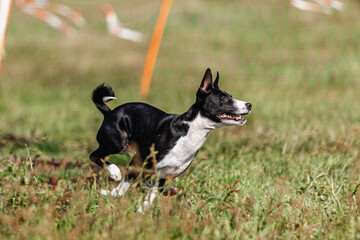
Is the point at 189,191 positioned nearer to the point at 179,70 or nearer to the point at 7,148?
the point at 7,148

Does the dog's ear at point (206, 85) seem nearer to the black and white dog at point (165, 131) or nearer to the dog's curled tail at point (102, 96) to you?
the black and white dog at point (165, 131)

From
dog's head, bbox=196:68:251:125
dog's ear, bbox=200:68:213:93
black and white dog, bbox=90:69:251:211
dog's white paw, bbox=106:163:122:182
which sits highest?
dog's ear, bbox=200:68:213:93

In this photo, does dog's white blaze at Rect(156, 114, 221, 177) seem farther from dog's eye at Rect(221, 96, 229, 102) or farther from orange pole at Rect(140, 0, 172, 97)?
orange pole at Rect(140, 0, 172, 97)

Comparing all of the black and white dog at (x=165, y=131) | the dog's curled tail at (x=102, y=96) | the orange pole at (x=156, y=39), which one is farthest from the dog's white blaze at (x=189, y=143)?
the orange pole at (x=156, y=39)

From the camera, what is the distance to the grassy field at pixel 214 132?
3596 mm

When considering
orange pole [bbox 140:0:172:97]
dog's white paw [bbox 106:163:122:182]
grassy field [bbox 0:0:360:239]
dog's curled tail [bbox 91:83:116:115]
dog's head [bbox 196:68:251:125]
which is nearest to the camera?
grassy field [bbox 0:0:360:239]

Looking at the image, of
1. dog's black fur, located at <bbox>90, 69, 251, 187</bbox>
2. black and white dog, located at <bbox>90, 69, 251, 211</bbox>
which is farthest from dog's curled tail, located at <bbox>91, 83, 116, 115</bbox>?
black and white dog, located at <bbox>90, 69, 251, 211</bbox>

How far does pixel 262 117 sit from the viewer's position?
30.9 ft

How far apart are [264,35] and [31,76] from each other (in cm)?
804

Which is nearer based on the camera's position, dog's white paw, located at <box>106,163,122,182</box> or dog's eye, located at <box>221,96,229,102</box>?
dog's eye, located at <box>221,96,229,102</box>

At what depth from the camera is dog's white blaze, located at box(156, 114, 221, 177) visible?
160 inches

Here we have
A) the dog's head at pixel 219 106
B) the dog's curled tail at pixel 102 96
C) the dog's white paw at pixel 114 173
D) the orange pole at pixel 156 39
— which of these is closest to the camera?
the dog's head at pixel 219 106

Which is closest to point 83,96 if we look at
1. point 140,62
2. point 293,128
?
point 140,62

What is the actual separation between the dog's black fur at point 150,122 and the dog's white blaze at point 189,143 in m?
0.03
